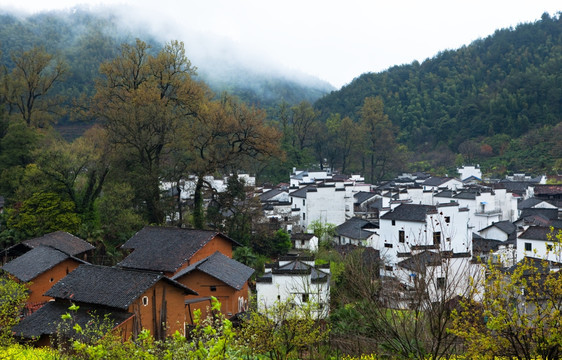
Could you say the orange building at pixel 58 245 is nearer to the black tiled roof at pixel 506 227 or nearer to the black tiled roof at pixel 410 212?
the black tiled roof at pixel 410 212

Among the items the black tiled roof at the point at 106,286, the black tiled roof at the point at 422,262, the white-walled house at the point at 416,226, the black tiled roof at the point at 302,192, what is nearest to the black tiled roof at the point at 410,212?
the white-walled house at the point at 416,226

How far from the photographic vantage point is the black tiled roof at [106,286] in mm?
14897

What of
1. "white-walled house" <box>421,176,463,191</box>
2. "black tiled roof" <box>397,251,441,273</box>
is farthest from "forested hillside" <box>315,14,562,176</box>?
"black tiled roof" <box>397,251,441,273</box>

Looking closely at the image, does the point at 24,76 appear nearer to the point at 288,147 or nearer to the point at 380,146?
the point at 288,147

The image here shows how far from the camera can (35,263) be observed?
20531mm

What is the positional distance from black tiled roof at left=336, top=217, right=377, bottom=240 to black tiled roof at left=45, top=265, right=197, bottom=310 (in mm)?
15855

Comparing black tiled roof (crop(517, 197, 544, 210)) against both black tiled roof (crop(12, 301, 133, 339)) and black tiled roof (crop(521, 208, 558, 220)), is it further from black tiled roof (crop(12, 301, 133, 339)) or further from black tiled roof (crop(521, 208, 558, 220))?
black tiled roof (crop(12, 301, 133, 339))

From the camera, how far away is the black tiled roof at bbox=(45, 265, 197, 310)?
48.9 feet

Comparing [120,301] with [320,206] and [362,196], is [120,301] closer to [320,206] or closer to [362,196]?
[320,206]

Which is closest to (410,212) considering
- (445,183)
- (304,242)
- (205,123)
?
(304,242)

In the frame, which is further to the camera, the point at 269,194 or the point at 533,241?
the point at 269,194

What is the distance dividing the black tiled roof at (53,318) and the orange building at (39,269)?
469 centimetres

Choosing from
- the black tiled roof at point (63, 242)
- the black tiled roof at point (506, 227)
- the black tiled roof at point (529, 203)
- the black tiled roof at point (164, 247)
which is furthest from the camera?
the black tiled roof at point (529, 203)

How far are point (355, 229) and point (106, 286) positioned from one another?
18422 mm
